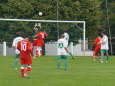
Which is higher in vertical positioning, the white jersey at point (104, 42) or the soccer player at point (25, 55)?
the white jersey at point (104, 42)

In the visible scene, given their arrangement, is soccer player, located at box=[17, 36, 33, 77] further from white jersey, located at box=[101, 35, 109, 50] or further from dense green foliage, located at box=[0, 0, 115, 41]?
dense green foliage, located at box=[0, 0, 115, 41]

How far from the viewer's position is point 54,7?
46.9 metres

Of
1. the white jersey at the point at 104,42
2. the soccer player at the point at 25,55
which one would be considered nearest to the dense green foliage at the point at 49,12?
the white jersey at the point at 104,42

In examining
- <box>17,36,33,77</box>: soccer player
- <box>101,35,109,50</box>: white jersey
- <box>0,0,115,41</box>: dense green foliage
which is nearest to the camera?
<box>17,36,33,77</box>: soccer player

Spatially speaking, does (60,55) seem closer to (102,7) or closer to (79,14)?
(79,14)

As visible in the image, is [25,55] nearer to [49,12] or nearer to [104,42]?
[104,42]

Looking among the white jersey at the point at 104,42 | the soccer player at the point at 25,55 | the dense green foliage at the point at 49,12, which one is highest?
the dense green foliage at the point at 49,12

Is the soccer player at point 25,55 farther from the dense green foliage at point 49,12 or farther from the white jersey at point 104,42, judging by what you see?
the dense green foliage at point 49,12

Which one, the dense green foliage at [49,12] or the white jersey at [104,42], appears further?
the dense green foliage at [49,12]

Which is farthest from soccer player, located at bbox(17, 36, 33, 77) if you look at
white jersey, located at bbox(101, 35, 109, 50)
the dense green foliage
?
the dense green foliage

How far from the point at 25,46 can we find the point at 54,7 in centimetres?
2668

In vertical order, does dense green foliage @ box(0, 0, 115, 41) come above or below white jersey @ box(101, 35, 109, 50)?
above

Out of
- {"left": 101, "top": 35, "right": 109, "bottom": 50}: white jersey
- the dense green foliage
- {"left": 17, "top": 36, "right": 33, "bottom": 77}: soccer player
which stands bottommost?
{"left": 17, "top": 36, "right": 33, "bottom": 77}: soccer player

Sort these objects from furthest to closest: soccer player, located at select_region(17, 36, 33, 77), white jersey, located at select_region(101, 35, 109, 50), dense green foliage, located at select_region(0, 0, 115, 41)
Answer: dense green foliage, located at select_region(0, 0, 115, 41) < white jersey, located at select_region(101, 35, 109, 50) < soccer player, located at select_region(17, 36, 33, 77)
